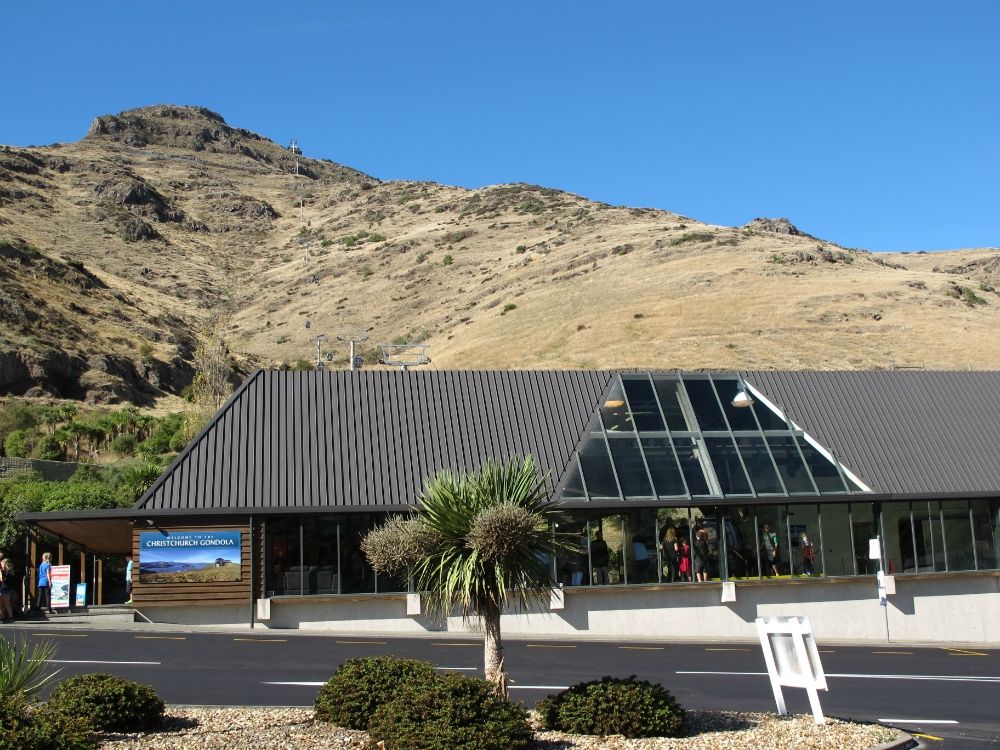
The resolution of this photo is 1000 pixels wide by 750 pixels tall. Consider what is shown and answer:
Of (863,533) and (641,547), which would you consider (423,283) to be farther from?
(641,547)

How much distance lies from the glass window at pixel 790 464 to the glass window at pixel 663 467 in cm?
305

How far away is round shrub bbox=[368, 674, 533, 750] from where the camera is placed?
35.0 ft

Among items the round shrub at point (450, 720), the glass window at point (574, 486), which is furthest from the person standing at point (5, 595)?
the round shrub at point (450, 720)

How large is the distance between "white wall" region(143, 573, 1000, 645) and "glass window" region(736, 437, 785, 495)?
100.0 inches

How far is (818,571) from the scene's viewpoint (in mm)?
28484

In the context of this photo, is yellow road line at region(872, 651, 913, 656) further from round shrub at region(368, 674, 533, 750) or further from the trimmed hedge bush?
the trimmed hedge bush

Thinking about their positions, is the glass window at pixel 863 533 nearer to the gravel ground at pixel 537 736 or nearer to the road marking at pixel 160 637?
the gravel ground at pixel 537 736

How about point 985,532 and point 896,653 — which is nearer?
point 896,653

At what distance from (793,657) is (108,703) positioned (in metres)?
8.04

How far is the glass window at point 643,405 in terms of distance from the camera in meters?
29.8

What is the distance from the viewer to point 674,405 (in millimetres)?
30641

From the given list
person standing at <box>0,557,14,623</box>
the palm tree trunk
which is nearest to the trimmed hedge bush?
the palm tree trunk

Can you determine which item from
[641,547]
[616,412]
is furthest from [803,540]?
[616,412]

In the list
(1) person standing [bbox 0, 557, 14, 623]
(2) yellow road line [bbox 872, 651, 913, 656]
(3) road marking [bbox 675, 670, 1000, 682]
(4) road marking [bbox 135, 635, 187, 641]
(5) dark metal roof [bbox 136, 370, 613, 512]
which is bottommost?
(2) yellow road line [bbox 872, 651, 913, 656]
